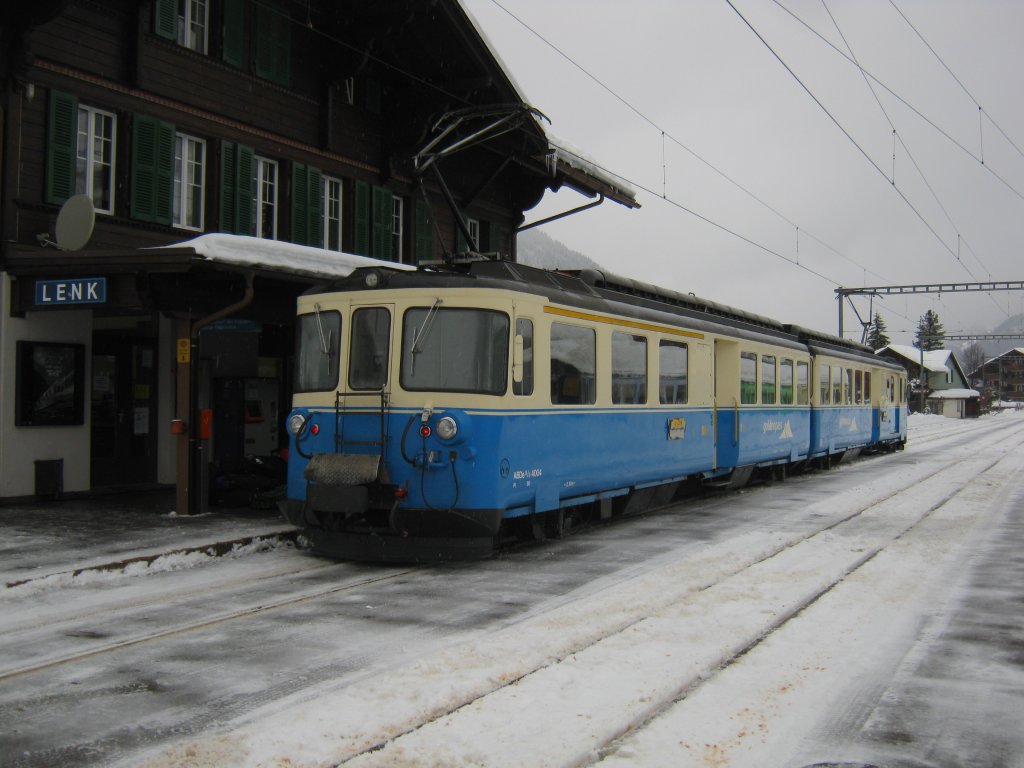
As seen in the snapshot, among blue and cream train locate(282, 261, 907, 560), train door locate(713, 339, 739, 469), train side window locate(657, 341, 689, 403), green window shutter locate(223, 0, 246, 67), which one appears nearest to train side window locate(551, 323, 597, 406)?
blue and cream train locate(282, 261, 907, 560)

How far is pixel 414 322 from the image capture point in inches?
356

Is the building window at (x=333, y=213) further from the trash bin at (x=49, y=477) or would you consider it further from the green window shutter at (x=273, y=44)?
the trash bin at (x=49, y=477)

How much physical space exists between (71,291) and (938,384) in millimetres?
102733

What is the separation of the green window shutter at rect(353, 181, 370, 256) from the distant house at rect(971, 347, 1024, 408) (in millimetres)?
145399

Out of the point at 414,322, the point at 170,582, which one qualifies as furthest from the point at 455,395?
the point at 170,582

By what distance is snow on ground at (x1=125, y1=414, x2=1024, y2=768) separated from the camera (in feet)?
14.4

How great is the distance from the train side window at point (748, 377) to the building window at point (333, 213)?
784 cm

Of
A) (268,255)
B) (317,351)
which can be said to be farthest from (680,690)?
(268,255)

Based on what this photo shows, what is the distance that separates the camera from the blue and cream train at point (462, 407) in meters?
8.71

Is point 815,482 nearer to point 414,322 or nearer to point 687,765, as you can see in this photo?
point 414,322

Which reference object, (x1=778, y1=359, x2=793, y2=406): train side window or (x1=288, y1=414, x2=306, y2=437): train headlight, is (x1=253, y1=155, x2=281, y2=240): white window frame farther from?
(x1=778, y1=359, x2=793, y2=406): train side window

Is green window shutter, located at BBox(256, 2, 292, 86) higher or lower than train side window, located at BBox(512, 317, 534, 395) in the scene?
higher

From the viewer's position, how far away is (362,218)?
18688mm

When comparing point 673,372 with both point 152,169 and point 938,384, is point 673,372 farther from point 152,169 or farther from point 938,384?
point 938,384
